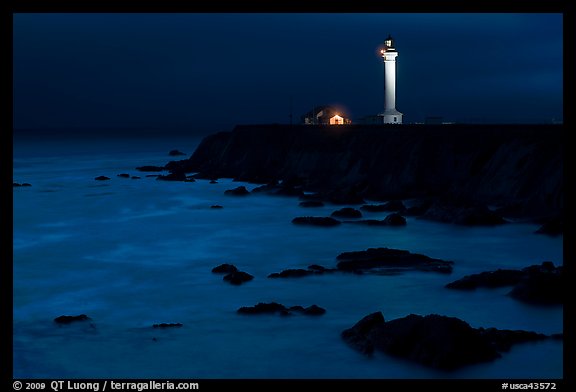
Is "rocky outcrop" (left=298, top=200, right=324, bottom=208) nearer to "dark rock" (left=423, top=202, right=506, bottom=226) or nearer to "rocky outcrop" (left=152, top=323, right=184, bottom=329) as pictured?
"dark rock" (left=423, top=202, right=506, bottom=226)

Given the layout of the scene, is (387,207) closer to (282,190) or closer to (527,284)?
(282,190)

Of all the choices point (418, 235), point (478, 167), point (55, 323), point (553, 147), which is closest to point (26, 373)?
point (55, 323)

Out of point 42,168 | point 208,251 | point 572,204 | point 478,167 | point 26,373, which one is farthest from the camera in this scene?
point 42,168

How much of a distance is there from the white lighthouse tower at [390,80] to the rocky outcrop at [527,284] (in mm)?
46804

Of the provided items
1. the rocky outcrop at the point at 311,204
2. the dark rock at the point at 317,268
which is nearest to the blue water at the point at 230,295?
the dark rock at the point at 317,268

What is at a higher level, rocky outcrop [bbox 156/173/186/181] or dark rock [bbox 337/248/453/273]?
rocky outcrop [bbox 156/173/186/181]

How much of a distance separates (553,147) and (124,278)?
22.1 meters

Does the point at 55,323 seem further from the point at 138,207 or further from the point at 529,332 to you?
the point at 138,207

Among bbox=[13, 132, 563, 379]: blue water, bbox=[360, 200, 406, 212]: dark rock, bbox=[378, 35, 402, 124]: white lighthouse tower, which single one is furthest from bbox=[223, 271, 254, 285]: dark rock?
bbox=[378, 35, 402, 124]: white lighthouse tower

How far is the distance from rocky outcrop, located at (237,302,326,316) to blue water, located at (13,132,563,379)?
0.85 ft

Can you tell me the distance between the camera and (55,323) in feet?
51.8

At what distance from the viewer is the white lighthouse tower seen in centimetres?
6431

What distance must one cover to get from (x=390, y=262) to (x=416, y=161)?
22.5 metres
